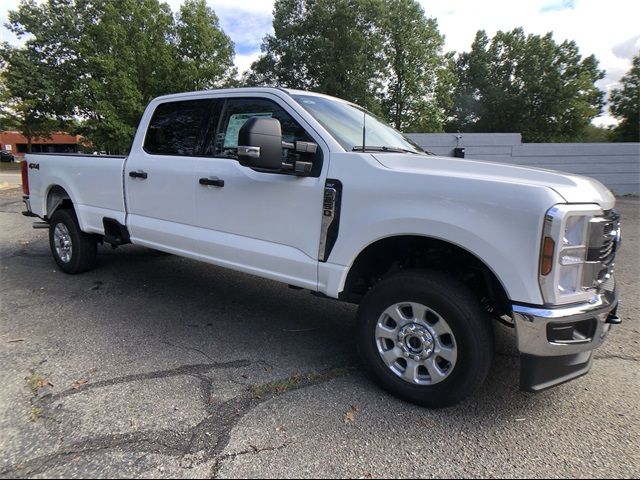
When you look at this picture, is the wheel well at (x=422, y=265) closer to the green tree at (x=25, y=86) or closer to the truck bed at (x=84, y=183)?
the truck bed at (x=84, y=183)

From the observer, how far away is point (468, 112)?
50125 millimetres

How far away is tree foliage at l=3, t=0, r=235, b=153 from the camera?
24578mm

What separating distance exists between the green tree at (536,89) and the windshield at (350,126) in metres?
46.1

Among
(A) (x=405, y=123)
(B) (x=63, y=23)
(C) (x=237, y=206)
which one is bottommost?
(C) (x=237, y=206)

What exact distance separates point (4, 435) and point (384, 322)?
2.34 m

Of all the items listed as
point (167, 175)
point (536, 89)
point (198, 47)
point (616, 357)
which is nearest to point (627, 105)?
point (536, 89)

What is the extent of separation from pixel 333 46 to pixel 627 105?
3044 centimetres

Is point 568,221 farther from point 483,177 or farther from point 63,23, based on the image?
point 63,23

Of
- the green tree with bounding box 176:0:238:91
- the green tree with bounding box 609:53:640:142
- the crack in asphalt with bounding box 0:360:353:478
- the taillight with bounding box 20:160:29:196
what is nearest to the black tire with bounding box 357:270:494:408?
the crack in asphalt with bounding box 0:360:353:478

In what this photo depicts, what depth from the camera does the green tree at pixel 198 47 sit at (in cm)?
2679

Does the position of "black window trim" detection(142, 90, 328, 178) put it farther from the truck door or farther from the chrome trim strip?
the chrome trim strip

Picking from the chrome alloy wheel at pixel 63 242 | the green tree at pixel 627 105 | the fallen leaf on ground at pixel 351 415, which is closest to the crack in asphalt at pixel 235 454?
the fallen leaf on ground at pixel 351 415

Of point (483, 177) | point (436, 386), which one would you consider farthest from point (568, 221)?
point (436, 386)

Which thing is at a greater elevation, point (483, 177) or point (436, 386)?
point (483, 177)
